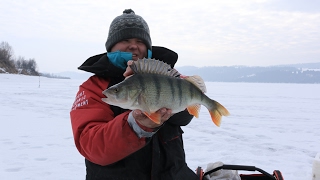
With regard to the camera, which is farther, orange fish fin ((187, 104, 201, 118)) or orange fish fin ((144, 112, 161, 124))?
orange fish fin ((187, 104, 201, 118))

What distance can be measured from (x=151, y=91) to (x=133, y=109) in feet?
0.47

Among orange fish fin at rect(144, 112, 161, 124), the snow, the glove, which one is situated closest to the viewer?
orange fish fin at rect(144, 112, 161, 124)

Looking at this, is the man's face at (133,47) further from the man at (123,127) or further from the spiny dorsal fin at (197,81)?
the spiny dorsal fin at (197,81)

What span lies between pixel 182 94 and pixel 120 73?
602mm

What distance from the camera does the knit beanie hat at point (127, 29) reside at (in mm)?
2250

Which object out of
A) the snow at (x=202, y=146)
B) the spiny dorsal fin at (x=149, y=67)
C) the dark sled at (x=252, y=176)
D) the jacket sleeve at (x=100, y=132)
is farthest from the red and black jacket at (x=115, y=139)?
the snow at (x=202, y=146)

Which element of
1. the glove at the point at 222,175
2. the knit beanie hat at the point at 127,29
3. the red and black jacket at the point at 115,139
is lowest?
the glove at the point at 222,175

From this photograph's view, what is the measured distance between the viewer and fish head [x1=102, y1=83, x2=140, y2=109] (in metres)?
1.62

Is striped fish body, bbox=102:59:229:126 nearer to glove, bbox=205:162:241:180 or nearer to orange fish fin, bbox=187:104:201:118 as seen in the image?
orange fish fin, bbox=187:104:201:118

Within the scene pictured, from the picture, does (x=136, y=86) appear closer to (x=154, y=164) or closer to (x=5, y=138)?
(x=154, y=164)

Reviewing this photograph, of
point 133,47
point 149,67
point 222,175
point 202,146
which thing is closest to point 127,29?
point 133,47

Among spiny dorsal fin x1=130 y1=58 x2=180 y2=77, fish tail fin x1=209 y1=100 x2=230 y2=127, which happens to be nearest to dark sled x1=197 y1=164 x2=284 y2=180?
fish tail fin x1=209 y1=100 x2=230 y2=127

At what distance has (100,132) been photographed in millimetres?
1762

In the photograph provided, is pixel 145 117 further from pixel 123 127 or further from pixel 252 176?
pixel 252 176
